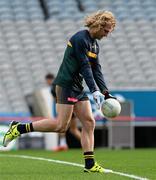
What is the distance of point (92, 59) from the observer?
8602 mm

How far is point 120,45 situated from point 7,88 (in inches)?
164

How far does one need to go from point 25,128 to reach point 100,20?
1.57 m

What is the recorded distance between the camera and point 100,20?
8352 mm

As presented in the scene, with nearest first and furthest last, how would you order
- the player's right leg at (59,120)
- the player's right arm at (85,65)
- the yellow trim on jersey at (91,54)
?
the player's right arm at (85,65) < the yellow trim on jersey at (91,54) < the player's right leg at (59,120)

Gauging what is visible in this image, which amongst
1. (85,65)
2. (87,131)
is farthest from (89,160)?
(85,65)

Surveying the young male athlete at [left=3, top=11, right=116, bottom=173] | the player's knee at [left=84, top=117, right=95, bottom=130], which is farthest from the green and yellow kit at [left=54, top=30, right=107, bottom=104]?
the player's knee at [left=84, top=117, right=95, bottom=130]

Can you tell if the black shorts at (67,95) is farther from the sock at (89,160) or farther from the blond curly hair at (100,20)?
the blond curly hair at (100,20)

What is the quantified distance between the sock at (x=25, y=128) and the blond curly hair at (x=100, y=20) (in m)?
1.39

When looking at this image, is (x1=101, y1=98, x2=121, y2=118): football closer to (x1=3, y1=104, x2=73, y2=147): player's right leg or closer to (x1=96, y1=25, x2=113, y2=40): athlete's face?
(x1=3, y1=104, x2=73, y2=147): player's right leg

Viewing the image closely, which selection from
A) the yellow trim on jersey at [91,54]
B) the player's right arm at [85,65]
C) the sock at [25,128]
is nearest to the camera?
the player's right arm at [85,65]

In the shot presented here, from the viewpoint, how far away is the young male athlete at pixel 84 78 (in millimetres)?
8359

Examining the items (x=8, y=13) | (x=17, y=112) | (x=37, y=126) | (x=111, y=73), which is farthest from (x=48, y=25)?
(x=37, y=126)

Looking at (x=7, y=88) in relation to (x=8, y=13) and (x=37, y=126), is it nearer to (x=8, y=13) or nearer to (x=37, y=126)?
(x=8, y=13)

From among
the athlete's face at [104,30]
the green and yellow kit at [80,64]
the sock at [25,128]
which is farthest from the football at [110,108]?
the sock at [25,128]
